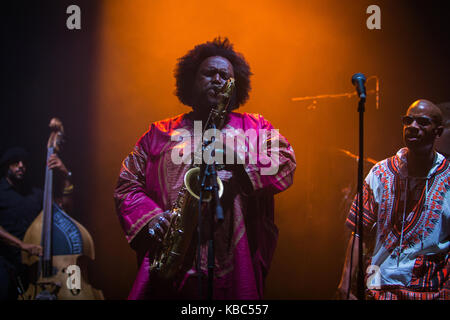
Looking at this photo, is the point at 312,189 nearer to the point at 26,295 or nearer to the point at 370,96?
the point at 370,96

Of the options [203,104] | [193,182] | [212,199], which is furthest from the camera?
[203,104]

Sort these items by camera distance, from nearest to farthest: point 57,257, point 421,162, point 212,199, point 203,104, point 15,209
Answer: point 212,199 → point 421,162 → point 203,104 → point 57,257 → point 15,209

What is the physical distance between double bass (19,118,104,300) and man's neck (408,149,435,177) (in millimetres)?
2776

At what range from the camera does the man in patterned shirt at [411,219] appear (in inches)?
104

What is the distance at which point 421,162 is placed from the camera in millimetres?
2828

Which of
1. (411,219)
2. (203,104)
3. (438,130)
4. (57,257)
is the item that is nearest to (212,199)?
(203,104)

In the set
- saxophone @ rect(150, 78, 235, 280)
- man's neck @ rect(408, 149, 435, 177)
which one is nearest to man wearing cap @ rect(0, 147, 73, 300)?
saxophone @ rect(150, 78, 235, 280)

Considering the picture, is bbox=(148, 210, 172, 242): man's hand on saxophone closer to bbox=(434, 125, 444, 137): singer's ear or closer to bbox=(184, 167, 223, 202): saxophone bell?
bbox=(184, 167, 223, 202): saxophone bell

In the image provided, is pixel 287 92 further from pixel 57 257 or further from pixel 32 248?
pixel 32 248

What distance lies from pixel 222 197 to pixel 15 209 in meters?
2.24

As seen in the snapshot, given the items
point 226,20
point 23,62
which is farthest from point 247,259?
point 23,62

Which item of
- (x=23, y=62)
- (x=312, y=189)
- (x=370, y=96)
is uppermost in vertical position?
(x=23, y=62)

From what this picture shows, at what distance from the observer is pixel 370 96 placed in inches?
159
